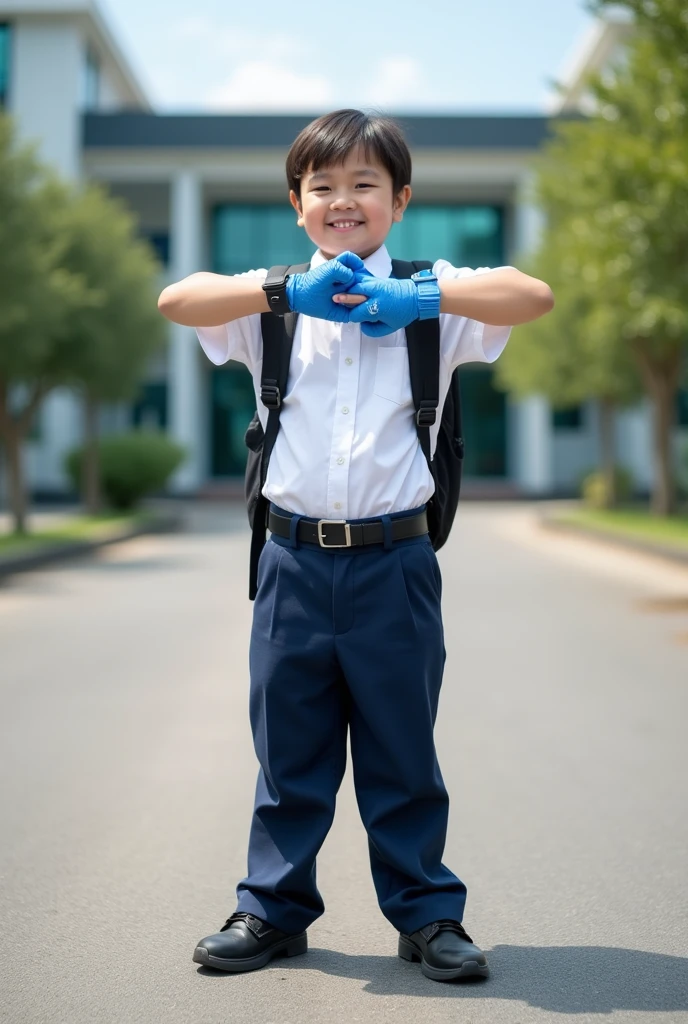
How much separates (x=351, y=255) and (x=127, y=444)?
2561cm

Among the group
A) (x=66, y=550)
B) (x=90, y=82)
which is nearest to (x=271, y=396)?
(x=66, y=550)

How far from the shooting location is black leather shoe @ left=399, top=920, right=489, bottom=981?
9.78 feet

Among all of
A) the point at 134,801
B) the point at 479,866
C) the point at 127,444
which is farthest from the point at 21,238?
the point at 479,866

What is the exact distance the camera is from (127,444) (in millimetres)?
28125

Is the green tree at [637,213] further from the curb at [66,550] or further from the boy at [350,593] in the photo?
the boy at [350,593]

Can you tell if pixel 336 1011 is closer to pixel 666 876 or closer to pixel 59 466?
pixel 666 876

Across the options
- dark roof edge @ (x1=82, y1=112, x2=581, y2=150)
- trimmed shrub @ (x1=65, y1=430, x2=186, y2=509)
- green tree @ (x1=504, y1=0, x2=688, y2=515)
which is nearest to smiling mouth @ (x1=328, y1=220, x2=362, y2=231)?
green tree @ (x1=504, y1=0, x2=688, y2=515)

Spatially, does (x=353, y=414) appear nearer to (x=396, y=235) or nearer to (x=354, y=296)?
(x=354, y=296)

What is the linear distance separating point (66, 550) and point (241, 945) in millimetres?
14148

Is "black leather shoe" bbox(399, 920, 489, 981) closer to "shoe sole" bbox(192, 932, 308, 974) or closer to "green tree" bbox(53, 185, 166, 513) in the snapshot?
"shoe sole" bbox(192, 932, 308, 974)

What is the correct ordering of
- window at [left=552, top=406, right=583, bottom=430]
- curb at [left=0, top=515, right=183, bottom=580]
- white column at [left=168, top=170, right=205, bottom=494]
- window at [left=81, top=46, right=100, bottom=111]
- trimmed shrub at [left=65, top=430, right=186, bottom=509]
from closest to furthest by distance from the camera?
curb at [left=0, top=515, right=183, bottom=580] → trimmed shrub at [left=65, top=430, right=186, bottom=509] → white column at [left=168, top=170, right=205, bottom=494] → window at [left=81, top=46, right=100, bottom=111] → window at [left=552, top=406, right=583, bottom=430]

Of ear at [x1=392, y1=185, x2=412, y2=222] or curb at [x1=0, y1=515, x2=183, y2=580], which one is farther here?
curb at [x1=0, y1=515, x2=183, y2=580]

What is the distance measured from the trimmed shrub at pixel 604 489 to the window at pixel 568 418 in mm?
6721

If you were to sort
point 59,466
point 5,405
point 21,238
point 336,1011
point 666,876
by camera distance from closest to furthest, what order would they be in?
point 336,1011
point 666,876
point 21,238
point 5,405
point 59,466
